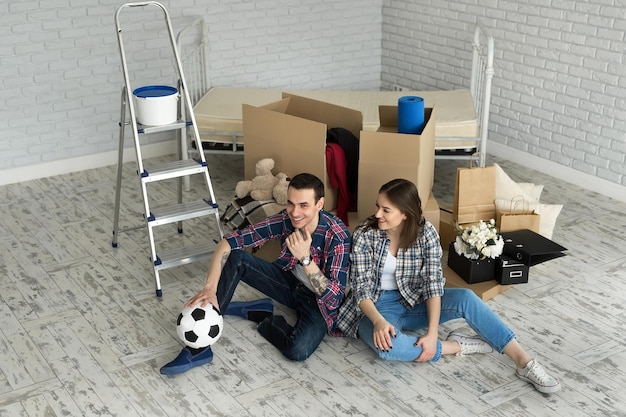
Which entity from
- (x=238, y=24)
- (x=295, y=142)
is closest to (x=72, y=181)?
(x=238, y=24)

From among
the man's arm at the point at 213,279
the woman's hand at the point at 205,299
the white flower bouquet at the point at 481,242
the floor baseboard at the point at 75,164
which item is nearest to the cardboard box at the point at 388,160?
the white flower bouquet at the point at 481,242

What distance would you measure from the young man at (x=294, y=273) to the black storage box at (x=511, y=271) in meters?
0.86

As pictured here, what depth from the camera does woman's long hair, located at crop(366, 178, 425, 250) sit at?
3.12 meters

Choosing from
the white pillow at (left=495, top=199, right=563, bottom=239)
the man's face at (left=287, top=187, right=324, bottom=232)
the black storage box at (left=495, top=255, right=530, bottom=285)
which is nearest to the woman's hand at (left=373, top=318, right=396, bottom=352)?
the man's face at (left=287, top=187, right=324, bottom=232)

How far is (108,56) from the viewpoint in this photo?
5227mm

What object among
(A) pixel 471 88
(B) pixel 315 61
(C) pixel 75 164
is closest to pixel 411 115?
(A) pixel 471 88

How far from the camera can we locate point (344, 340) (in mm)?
3395

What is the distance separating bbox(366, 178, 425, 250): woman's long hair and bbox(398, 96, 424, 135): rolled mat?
2.78 ft

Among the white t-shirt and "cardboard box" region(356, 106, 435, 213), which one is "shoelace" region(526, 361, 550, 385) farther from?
"cardboard box" region(356, 106, 435, 213)

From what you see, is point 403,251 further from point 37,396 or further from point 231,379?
point 37,396

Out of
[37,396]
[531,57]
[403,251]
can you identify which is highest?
[531,57]

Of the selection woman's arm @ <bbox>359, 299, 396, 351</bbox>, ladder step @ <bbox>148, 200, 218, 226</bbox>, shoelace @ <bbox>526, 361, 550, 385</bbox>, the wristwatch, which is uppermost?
the wristwatch

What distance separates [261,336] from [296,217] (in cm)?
59

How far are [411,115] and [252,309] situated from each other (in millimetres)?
1253
